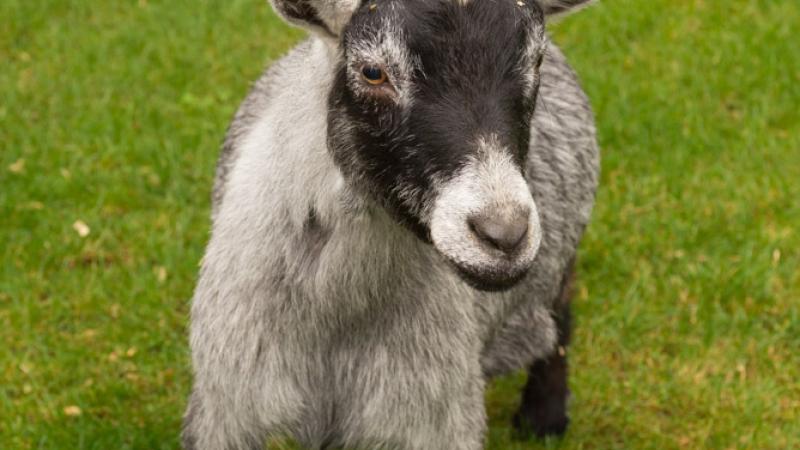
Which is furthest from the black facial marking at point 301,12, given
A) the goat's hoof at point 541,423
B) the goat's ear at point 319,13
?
the goat's hoof at point 541,423

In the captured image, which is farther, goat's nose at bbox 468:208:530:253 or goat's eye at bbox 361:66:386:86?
goat's eye at bbox 361:66:386:86

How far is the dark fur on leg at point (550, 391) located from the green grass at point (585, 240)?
12 cm

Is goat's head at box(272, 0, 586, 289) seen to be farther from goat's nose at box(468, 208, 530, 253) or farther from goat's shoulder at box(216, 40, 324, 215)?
goat's shoulder at box(216, 40, 324, 215)

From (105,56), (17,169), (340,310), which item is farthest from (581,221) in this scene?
(105,56)

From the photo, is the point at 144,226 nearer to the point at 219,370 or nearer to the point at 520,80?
the point at 219,370

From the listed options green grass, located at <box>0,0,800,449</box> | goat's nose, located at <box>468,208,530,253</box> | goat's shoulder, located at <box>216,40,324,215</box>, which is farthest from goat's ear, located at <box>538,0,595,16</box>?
green grass, located at <box>0,0,800,449</box>

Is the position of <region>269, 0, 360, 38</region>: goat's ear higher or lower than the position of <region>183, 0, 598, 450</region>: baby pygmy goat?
higher

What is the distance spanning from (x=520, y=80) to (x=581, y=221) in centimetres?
225

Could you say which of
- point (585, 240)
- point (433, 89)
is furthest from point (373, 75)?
point (585, 240)

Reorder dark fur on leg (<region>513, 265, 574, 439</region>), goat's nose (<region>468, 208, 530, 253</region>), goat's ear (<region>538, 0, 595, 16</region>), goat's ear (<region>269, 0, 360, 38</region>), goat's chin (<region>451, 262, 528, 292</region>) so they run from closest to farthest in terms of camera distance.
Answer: goat's nose (<region>468, 208, 530, 253</region>), goat's chin (<region>451, 262, 528, 292</region>), goat's ear (<region>269, 0, 360, 38</region>), goat's ear (<region>538, 0, 595, 16</region>), dark fur on leg (<region>513, 265, 574, 439</region>)

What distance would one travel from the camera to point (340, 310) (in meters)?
4.62

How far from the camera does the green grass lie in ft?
21.6

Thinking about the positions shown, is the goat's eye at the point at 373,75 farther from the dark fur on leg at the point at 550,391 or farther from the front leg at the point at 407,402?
the dark fur on leg at the point at 550,391

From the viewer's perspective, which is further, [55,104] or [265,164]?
[55,104]
